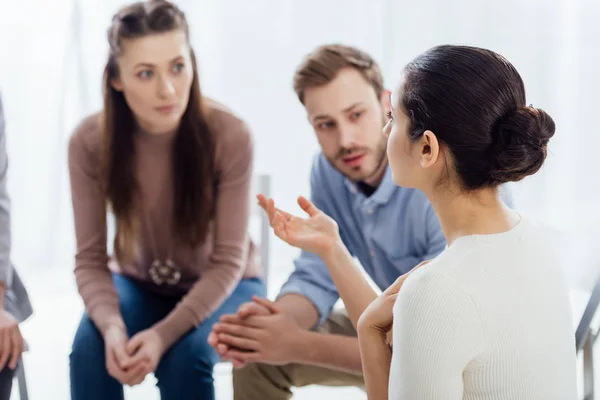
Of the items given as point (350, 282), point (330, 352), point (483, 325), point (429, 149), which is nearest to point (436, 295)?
point (483, 325)

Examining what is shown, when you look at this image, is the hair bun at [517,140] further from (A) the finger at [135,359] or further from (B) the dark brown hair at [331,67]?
(A) the finger at [135,359]

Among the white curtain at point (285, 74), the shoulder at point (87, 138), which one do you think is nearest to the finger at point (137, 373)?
the shoulder at point (87, 138)

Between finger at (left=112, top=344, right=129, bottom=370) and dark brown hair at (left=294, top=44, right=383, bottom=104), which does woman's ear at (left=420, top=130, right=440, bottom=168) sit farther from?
finger at (left=112, top=344, right=129, bottom=370)

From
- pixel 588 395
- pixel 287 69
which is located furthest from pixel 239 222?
pixel 287 69

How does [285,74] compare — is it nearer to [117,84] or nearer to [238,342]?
[117,84]

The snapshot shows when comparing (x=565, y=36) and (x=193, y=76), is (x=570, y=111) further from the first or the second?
(x=193, y=76)

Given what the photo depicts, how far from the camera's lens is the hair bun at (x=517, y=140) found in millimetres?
1008

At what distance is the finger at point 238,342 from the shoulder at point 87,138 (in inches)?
20.6

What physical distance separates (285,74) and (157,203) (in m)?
1.35

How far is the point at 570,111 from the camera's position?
3.06 metres

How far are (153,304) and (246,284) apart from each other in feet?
0.69

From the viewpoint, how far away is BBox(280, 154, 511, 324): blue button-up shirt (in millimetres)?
1638

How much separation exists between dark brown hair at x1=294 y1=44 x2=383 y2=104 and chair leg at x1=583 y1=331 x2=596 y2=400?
0.65 metres

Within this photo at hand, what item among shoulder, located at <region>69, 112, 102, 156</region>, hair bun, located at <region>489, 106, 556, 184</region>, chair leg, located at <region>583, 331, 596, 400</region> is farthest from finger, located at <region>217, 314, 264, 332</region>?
hair bun, located at <region>489, 106, 556, 184</region>
